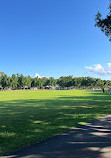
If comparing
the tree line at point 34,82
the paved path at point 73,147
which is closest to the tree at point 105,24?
the paved path at point 73,147

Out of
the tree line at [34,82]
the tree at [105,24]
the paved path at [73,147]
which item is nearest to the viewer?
the paved path at [73,147]

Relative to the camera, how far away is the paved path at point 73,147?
387 centimetres

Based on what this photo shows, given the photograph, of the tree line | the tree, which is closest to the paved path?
the tree

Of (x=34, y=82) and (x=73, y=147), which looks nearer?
(x=73, y=147)

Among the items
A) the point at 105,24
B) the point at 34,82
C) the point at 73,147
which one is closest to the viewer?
the point at 73,147

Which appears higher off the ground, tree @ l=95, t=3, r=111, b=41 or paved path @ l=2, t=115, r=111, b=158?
tree @ l=95, t=3, r=111, b=41

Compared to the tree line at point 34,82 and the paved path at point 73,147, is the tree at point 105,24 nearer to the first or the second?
the paved path at point 73,147

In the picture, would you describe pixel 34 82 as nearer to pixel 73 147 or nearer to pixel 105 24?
pixel 105 24

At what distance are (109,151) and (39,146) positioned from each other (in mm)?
2142

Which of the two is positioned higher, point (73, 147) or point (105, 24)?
point (105, 24)

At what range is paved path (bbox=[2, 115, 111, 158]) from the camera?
3.87 metres

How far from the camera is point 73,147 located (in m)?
4.34

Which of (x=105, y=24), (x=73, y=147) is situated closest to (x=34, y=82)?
(x=105, y=24)

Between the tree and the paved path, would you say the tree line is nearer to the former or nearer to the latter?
the tree
